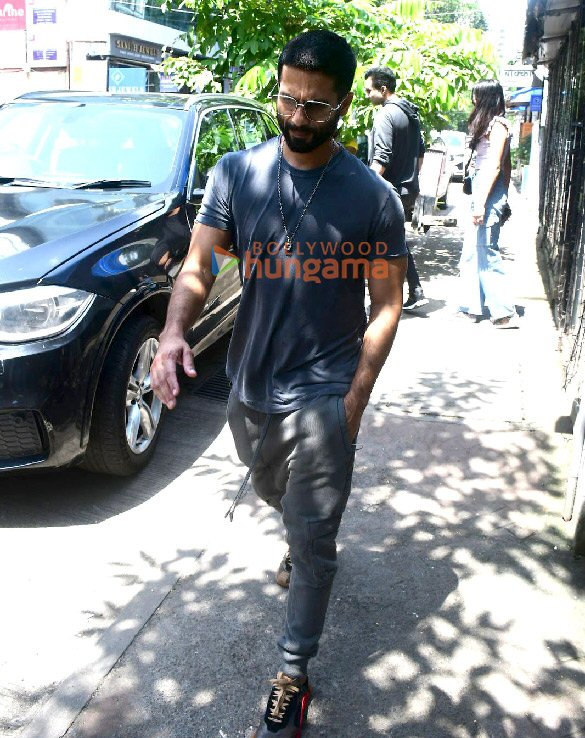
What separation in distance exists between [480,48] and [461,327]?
3.42 m

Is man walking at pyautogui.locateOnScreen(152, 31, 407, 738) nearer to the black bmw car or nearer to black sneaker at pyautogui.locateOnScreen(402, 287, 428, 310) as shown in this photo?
the black bmw car

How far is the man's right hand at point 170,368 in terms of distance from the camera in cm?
223

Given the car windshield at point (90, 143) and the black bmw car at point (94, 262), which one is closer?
the black bmw car at point (94, 262)

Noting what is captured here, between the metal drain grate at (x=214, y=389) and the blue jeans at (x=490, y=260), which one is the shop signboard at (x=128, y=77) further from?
the metal drain grate at (x=214, y=389)

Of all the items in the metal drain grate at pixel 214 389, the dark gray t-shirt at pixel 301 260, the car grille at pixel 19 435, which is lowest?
the metal drain grate at pixel 214 389

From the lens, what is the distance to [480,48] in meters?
8.38

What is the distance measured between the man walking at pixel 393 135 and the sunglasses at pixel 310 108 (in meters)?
4.76

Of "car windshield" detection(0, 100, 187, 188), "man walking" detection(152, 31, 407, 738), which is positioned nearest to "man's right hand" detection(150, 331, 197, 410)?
"man walking" detection(152, 31, 407, 738)

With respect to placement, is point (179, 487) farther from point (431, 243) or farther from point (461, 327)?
point (431, 243)

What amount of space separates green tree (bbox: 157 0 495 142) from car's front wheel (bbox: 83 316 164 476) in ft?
13.8

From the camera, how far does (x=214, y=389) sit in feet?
17.4

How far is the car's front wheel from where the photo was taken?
12.1 ft

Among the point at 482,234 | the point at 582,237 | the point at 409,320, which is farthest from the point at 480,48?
the point at 582,237

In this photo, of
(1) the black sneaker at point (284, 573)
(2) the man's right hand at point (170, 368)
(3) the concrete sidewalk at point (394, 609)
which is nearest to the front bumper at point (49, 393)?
(3) the concrete sidewalk at point (394, 609)
